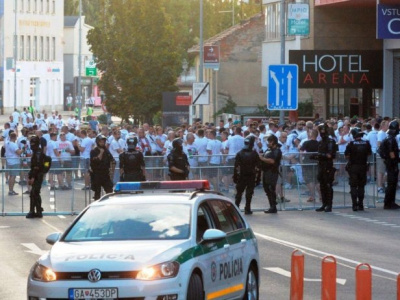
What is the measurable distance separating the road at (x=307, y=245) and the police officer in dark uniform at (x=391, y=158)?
1.79 ft

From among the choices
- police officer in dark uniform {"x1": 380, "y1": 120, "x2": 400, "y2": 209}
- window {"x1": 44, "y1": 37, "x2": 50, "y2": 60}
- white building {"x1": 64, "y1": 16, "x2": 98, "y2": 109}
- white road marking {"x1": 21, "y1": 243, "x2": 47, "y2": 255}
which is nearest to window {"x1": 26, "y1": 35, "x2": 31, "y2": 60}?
window {"x1": 44, "y1": 37, "x2": 50, "y2": 60}

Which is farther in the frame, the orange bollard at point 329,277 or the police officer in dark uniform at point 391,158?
the police officer in dark uniform at point 391,158

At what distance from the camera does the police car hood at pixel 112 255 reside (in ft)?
37.9

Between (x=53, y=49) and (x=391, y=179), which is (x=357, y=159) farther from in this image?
(x=53, y=49)

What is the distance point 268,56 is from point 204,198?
44.0 meters

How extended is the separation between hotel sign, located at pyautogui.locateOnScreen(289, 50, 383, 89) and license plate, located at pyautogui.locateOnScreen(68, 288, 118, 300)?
33107 millimetres

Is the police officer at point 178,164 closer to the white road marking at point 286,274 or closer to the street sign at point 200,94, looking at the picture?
the white road marking at point 286,274

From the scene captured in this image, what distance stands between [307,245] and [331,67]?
80.4ft

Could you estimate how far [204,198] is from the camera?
520 inches

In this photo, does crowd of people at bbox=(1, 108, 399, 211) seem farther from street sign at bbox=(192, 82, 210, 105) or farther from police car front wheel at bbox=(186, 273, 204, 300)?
police car front wheel at bbox=(186, 273, 204, 300)

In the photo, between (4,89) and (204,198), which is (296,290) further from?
(4,89)

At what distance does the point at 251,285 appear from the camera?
13.6 metres

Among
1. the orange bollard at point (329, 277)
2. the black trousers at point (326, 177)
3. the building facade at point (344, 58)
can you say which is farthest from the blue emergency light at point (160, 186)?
the building facade at point (344, 58)

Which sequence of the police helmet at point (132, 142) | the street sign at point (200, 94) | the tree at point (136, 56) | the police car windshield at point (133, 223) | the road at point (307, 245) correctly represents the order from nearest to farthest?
1. the police car windshield at point (133, 223)
2. the road at point (307, 245)
3. the police helmet at point (132, 142)
4. the street sign at point (200, 94)
5. the tree at point (136, 56)
